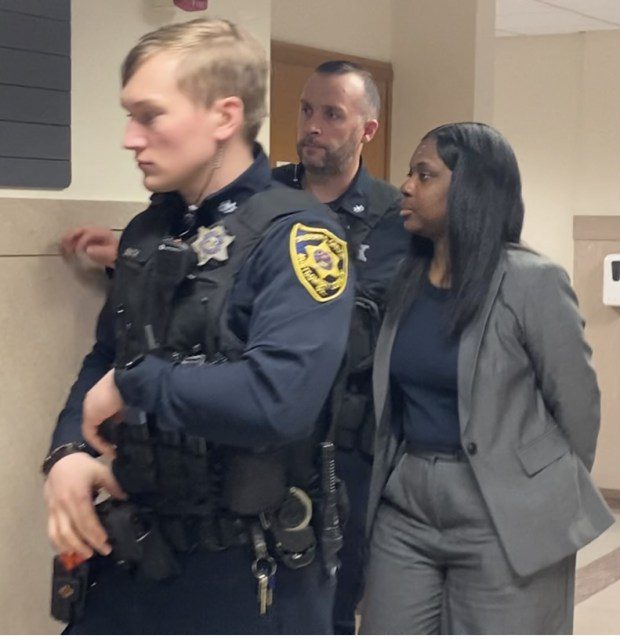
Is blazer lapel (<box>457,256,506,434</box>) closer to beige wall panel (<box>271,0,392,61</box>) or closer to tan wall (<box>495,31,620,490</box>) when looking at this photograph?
beige wall panel (<box>271,0,392,61</box>)

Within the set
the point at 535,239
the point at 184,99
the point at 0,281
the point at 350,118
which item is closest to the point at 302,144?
the point at 350,118

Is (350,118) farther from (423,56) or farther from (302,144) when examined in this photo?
(423,56)

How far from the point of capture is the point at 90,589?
1665mm

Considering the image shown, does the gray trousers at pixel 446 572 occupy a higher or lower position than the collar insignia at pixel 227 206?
lower

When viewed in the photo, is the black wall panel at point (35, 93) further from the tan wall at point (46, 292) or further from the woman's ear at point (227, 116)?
the woman's ear at point (227, 116)

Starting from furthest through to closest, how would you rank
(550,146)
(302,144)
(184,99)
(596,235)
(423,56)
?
(550,146), (596,235), (423,56), (302,144), (184,99)

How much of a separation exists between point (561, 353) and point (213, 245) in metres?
0.94

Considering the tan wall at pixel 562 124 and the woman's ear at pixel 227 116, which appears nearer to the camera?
the woman's ear at pixel 227 116

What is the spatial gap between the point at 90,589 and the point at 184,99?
0.77m

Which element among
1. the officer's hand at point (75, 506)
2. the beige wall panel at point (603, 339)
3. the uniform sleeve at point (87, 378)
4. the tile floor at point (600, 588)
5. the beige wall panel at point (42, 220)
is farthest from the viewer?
the beige wall panel at point (603, 339)

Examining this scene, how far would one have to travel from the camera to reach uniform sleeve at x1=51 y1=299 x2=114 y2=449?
172 cm

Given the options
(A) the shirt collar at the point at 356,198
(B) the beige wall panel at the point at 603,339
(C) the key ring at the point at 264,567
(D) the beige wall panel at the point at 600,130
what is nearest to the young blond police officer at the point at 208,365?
(C) the key ring at the point at 264,567

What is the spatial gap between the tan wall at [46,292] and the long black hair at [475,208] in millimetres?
709

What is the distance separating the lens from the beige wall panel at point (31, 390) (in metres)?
2.12
